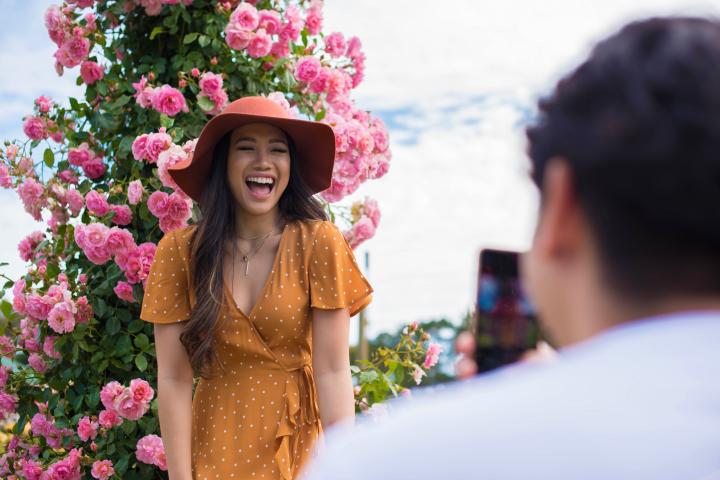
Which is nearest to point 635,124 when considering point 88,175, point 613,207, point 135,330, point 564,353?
point 613,207

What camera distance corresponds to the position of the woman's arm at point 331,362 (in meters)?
2.80

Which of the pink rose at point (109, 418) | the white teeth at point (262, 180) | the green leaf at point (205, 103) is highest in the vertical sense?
the green leaf at point (205, 103)

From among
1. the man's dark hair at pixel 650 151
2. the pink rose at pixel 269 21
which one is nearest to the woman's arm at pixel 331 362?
the pink rose at pixel 269 21

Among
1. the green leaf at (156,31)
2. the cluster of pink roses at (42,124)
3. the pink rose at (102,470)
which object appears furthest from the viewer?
the cluster of pink roses at (42,124)

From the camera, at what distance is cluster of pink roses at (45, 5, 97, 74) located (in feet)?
13.3

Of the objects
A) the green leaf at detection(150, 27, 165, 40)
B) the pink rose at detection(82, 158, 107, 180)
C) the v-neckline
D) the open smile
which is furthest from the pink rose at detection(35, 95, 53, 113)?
the v-neckline

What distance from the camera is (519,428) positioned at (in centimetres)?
69

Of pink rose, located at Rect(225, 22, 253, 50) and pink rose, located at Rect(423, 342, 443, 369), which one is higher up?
pink rose, located at Rect(225, 22, 253, 50)

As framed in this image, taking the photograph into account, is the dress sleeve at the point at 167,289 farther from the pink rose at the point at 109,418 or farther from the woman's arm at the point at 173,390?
the pink rose at the point at 109,418

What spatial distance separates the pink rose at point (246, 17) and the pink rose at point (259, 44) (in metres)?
0.04

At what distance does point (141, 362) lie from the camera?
3492mm

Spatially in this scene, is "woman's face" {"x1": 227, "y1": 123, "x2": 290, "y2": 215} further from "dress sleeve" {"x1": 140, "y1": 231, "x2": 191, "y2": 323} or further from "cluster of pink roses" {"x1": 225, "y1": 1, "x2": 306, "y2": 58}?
"cluster of pink roses" {"x1": 225, "y1": 1, "x2": 306, "y2": 58}

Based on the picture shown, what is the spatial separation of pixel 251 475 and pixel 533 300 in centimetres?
203

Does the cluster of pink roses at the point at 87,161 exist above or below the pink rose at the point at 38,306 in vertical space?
above
